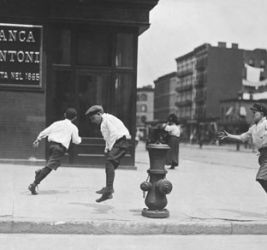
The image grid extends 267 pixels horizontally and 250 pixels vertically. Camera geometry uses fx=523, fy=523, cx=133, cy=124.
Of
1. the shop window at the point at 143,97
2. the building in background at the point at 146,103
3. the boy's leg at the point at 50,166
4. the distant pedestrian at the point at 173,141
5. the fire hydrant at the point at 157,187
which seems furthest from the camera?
the shop window at the point at 143,97

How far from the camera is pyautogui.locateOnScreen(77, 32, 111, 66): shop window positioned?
47.5 ft

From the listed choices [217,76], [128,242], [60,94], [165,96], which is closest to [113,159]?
[128,242]

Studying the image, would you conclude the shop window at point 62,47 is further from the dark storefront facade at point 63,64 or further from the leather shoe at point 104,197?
the leather shoe at point 104,197

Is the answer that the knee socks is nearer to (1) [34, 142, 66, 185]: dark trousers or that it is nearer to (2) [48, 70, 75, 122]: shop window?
(1) [34, 142, 66, 185]: dark trousers

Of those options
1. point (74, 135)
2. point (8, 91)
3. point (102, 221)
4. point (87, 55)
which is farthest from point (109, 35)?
point (102, 221)

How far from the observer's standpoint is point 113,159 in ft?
27.4

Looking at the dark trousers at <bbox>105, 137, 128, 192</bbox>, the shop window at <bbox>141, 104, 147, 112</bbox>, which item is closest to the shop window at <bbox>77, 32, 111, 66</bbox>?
the dark trousers at <bbox>105, 137, 128, 192</bbox>

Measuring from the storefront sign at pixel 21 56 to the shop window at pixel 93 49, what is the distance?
112 centimetres

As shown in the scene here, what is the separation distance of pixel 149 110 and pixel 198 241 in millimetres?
136850

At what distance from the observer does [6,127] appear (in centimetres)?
1430

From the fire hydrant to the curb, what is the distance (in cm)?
40

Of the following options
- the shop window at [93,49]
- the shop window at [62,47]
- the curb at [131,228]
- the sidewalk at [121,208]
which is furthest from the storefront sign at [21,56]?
the curb at [131,228]

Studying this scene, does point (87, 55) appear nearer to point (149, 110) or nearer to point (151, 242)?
point (151, 242)

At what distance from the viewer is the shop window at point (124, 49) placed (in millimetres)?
14547
